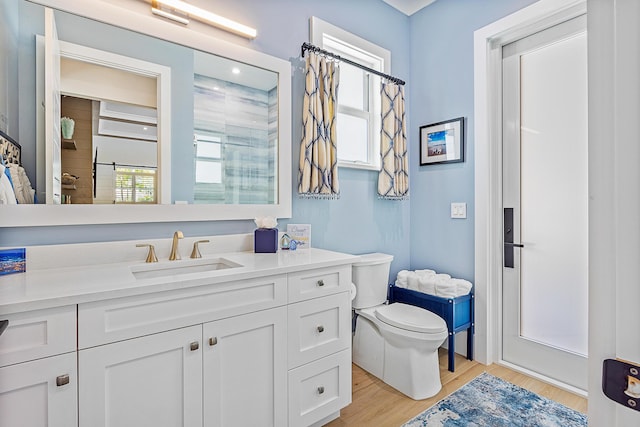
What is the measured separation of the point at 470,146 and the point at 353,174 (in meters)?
0.89

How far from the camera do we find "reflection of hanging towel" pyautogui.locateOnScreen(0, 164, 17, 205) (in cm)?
126

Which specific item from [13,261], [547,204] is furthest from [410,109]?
[13,261]

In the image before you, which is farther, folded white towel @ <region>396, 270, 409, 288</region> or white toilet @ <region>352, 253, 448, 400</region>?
folded white towel @ <region>396, 270, 409, 288</region>

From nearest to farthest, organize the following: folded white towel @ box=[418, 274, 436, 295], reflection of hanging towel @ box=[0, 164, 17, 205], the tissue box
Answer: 1. reflection of hanging towel @ box=[0, 164, 17, 205]
2. the tissue box
3. folded white towel @ box=[418, 274, 436, 295]

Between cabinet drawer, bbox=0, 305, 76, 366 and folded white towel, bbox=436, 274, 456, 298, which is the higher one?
cabinet drawer, bbox=0, 305, 76, 366

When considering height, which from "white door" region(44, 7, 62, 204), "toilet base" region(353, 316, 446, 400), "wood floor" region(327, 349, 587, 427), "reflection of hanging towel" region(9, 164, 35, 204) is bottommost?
"wood floor" region(327, 349, 587, 427)

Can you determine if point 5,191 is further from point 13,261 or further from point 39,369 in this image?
point 39,369

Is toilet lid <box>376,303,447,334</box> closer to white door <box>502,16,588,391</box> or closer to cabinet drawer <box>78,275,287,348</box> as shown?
white door <box>502,16,588,391</box>

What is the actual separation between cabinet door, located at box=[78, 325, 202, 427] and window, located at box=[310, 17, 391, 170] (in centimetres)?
162

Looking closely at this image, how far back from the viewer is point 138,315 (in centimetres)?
114

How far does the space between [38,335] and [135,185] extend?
2.63 feet

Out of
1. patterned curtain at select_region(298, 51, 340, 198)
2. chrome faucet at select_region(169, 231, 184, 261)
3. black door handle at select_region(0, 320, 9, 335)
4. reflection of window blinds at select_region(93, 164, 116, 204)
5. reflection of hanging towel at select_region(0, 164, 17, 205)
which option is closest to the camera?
black door handle at select_region(0, 320, 9, 335)

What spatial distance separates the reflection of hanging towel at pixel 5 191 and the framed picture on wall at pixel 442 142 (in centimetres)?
258

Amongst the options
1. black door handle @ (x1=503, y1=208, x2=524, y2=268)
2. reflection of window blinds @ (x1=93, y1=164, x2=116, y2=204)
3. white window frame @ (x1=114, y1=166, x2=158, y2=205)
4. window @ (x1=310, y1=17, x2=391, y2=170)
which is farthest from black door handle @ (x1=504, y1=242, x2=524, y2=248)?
reflection of window blinds @ (x1=93, y1=164, x2=116, y2=204)
